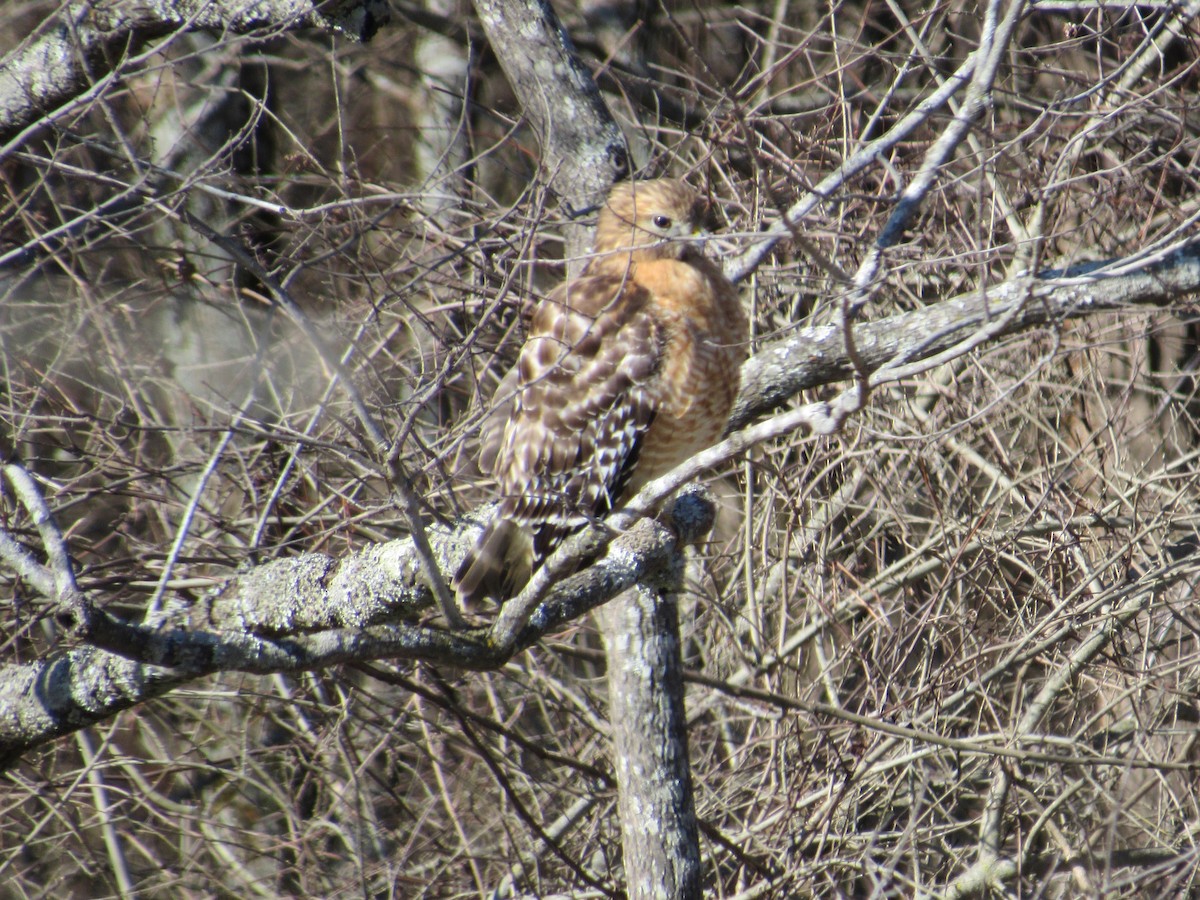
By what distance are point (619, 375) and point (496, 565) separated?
0.75 metres

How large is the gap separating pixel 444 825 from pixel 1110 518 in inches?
119

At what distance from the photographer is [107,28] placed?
3.93 metres

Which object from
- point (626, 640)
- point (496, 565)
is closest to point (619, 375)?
point (496, 565)


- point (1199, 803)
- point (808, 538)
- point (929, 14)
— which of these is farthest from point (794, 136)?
point (1199, 803)

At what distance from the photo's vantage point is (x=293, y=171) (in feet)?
16.6

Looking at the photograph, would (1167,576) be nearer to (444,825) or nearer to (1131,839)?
(1131,839)

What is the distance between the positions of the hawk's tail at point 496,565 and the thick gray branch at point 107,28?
1740mm

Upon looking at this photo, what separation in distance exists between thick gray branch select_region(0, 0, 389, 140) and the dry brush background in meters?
0.16

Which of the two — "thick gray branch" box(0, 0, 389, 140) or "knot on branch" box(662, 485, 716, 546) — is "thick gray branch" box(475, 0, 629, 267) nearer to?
"thick gray branch" box(0, 0, 389, 140)

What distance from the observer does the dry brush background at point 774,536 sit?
13.7 ft

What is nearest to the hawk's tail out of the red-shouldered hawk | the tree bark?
the red-shouldered hawk

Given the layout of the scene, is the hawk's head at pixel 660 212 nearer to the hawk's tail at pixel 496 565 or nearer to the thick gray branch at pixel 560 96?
the thick gray branch at pixel 560 96

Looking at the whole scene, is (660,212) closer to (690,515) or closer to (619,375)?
(619,375)

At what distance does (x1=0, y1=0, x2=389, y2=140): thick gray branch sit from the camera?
12.6 feet
